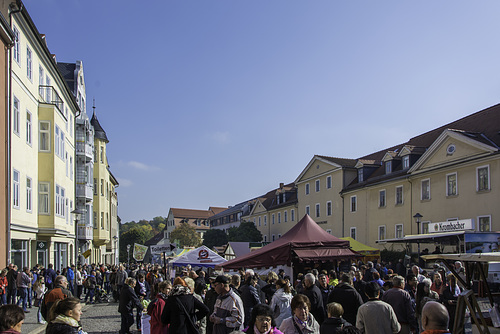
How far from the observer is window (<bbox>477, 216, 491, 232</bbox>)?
28.8 metres

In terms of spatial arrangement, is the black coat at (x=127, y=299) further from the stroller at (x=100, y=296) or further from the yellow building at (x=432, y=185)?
the yellow building at (x=432, y=185)

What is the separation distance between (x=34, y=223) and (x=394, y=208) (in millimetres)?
25779

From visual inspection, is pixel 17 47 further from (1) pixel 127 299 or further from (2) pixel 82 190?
(2) pixel 82 190

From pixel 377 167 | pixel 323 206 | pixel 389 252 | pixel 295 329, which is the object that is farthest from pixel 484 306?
pixel 323 206

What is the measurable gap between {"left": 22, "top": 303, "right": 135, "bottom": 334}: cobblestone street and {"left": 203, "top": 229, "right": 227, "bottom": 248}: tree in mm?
53675

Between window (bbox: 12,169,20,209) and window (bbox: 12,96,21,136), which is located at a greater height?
window (bbox: 12,96,21,136)

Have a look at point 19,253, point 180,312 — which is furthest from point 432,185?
point 180,312

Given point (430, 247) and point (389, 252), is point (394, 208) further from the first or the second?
point (430, 247)

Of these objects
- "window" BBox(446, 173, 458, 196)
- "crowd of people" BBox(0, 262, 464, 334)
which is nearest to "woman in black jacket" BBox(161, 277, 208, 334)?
"crowd of people" BBox(0, 262, 464, 334)

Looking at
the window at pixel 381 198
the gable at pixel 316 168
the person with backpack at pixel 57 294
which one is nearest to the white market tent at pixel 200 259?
the person with backpack at pixel 57 294

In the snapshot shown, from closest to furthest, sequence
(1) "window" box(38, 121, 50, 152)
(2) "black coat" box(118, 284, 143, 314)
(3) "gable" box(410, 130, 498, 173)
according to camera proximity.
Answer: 1. (2) "black coat" box(118, 284, 143, 314)
2. (1) "window" box(38, 121, 50, 152)
3. (3) "gable" box(410, 130, 498, 173)

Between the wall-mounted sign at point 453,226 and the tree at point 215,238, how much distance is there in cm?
5534

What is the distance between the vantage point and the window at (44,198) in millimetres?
25062

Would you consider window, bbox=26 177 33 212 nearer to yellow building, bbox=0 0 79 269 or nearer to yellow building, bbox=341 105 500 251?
yellow building, bbox=0 0 79 269
